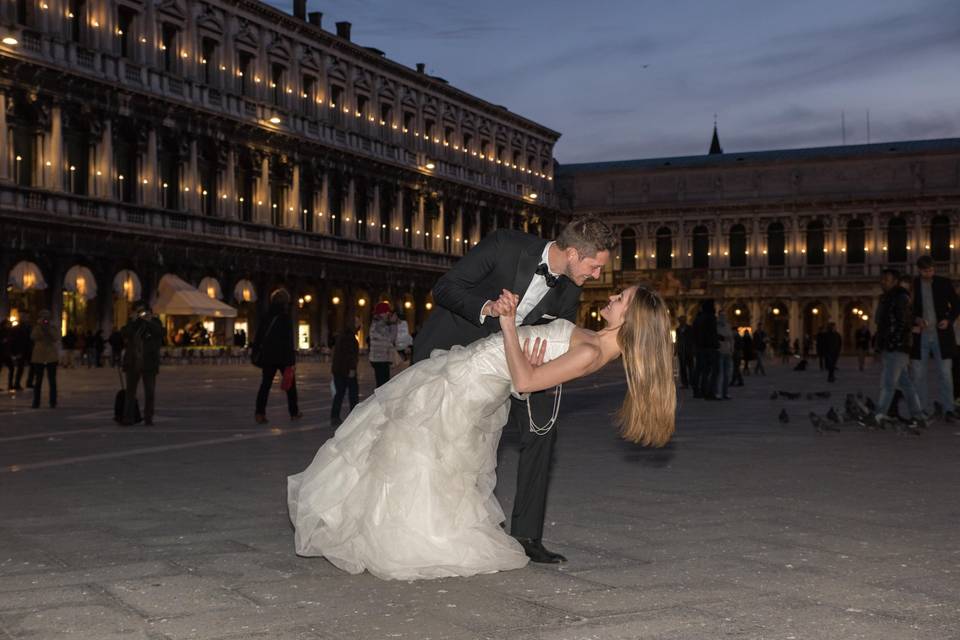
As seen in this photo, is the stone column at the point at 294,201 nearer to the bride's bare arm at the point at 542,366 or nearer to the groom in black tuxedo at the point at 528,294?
the groom in black tuxedo at the point at 528,294

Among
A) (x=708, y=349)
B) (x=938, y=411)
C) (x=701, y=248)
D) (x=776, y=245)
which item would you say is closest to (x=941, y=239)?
(x=776, y=245)

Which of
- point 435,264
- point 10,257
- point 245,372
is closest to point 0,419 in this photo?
point 245,372

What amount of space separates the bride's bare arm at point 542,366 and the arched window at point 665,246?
A: 61.7 m

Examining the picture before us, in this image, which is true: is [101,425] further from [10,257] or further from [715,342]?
[10,257]

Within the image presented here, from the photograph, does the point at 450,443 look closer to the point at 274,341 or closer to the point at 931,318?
the point at 931,318

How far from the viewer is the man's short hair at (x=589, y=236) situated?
16.4 feet

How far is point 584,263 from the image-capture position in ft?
16.6

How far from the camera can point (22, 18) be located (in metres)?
30.6

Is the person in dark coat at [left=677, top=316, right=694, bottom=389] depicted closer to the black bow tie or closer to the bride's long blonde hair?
the black bow tie

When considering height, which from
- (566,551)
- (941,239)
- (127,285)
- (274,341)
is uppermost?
(941,239)

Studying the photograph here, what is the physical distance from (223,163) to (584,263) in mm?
34491

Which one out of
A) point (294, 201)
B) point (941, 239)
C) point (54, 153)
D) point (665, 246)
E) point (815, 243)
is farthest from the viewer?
point (665, 246)

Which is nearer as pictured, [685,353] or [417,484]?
[417,484]

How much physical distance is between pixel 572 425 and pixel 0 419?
21.5 feet
